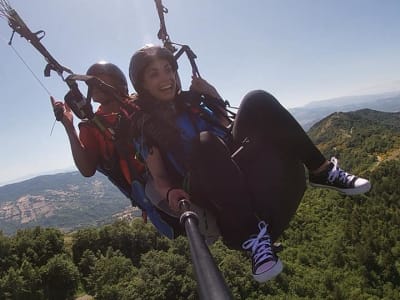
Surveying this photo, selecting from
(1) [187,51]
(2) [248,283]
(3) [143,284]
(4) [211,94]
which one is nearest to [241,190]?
(4) [211,94]

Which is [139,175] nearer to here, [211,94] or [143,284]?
[211,94]

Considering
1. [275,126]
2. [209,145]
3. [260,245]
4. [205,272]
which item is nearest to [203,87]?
[275,126]

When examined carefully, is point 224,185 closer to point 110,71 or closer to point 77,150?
point 77,150

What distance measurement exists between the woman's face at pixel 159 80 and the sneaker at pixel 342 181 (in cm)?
138

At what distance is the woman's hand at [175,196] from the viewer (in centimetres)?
243

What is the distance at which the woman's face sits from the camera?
3045 mm

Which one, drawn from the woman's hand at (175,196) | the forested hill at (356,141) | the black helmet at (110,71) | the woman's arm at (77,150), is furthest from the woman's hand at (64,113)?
the forested hill at (356,141)

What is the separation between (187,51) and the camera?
12.0 ft

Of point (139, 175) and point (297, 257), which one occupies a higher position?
point (139, 175)

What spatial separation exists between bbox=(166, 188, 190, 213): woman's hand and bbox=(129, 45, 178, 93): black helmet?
3.50 feet

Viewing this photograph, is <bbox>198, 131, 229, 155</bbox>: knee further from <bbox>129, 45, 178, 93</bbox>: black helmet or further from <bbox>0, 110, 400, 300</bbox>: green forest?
<bbox>0, 110, 400, 300</bbox>: green forest

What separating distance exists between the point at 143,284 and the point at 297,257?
33773mm

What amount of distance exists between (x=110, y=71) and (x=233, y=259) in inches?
1690

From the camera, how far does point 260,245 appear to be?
2.30m
